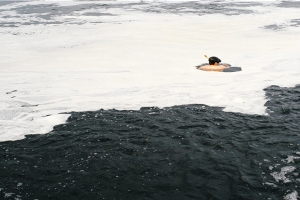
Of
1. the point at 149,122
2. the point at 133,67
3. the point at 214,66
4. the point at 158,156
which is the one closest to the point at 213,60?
the point at 214,66

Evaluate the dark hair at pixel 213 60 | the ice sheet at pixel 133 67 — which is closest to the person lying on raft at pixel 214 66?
the dark hair at pixel 213 60

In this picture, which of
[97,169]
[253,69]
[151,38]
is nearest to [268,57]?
[253,69]

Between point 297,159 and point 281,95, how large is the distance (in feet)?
13.2

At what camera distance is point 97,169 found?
657 cm

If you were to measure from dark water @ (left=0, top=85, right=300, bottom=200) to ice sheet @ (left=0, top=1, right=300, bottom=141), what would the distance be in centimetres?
83

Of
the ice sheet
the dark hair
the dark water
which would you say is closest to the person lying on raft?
the dark hair

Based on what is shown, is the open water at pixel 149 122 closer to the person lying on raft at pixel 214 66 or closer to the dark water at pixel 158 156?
the dark water at pixel 158 156

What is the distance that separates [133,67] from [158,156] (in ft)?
24.4

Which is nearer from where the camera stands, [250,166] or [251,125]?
[250,166]

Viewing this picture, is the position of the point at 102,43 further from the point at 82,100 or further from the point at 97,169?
the point at 97,169

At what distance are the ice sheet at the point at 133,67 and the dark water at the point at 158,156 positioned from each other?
833 mm

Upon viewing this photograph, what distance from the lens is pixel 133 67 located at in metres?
13.9

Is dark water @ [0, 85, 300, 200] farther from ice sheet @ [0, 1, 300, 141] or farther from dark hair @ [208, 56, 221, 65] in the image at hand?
dark hair @ [208, 56, 221, 65]

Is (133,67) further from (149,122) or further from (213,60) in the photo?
(149,122)
